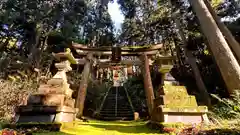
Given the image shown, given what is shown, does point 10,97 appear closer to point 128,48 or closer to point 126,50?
point 126,50

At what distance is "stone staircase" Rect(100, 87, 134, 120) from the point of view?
13.8 m

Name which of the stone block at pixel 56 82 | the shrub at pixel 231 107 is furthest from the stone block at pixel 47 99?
the shrub at pixel 231 107

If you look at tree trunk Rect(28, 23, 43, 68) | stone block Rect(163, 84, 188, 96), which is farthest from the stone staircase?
stone block Rect(163, 84, 188, 96)

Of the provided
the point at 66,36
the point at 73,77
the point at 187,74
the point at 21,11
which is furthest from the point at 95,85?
the point at 21,11

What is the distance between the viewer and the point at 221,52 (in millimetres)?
7664

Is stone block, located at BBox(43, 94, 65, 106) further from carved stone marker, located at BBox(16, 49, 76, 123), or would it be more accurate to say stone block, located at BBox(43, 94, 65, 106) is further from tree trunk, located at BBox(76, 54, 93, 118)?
tree trunk, located at BBox(76, 54, 93, 118)

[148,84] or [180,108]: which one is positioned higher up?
[148,84]

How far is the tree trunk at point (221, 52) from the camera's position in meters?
6.94

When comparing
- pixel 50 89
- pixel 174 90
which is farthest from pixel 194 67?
pixel 50 89

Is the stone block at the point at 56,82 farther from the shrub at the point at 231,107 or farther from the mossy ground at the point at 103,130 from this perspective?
the shrub at the point at 231,107

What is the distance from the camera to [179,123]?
6.21 metres

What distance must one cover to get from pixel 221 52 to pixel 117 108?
9.33 metres

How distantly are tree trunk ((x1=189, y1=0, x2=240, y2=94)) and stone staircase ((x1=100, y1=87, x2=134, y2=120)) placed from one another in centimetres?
724

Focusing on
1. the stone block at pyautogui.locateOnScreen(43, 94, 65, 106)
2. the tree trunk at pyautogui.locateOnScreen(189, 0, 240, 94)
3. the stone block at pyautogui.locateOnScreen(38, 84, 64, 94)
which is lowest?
the stone block at pyautogui.locateOnScreen(43, 94, 65, 106)
